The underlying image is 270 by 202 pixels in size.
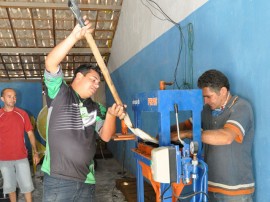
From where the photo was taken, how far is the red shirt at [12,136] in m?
3.51

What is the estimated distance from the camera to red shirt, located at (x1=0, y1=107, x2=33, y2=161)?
3.51 m

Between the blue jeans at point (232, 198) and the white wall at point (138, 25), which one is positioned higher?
the white wall at point (138, 25)

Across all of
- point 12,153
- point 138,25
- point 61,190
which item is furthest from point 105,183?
point 61,190

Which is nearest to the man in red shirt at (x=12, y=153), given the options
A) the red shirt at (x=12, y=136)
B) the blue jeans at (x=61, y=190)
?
the red shirt at (x=12, y=136)

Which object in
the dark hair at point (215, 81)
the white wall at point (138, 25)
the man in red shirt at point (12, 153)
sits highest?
the white wall at point (138, 25)

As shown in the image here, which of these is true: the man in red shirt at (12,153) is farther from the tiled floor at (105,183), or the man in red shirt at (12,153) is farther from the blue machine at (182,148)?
the blue machine at (182,148)

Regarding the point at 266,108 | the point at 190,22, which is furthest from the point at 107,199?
the point at 266,108

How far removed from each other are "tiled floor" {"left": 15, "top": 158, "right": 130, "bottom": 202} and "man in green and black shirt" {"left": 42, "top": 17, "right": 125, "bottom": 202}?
2.35 metres

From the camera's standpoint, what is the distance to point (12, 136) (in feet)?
11.7

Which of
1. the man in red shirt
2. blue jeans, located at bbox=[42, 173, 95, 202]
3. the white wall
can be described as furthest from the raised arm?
the man in red shirt

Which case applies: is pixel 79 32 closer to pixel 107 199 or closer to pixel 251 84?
pixel 251 84

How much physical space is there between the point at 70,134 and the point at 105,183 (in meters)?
3.27

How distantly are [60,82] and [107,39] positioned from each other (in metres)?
5.05

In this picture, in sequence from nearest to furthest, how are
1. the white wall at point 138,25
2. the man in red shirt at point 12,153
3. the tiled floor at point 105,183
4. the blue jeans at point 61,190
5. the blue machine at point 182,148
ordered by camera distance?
1. the blue machine at point 182,148
2. the blue jeans at point 61,190
3. the white wall at point 138,25
4. the man in red shirt at point 12,153
5. the tiled floor at point 105,183
